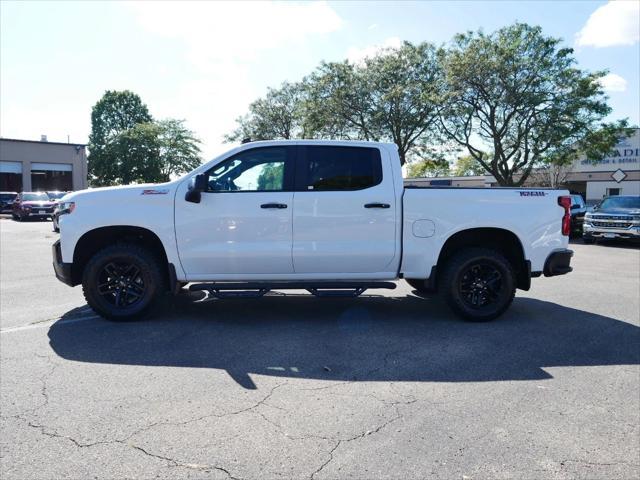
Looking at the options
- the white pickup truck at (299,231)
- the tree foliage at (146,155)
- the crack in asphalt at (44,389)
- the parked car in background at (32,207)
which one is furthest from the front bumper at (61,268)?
the tree foliage at (146,155)

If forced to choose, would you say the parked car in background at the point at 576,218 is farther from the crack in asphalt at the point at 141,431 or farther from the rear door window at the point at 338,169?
the crack in asphalt at the point at 141,431

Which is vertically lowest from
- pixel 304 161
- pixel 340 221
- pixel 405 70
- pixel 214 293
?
pixel 214 293

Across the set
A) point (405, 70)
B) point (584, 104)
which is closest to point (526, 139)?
point (584, 104)

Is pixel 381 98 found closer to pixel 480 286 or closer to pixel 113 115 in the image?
pixel 480 286

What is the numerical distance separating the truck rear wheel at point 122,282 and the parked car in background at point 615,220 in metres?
15.2

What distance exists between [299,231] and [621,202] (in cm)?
1558

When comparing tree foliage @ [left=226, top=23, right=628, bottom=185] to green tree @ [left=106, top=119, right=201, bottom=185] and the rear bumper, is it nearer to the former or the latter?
the rear bumper

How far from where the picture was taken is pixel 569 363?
439cm

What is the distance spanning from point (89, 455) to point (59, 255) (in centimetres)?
332

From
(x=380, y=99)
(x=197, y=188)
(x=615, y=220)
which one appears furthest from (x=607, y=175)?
(x=197, y=188)

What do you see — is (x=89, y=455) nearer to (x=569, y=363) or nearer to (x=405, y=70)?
(x=569, y=363)

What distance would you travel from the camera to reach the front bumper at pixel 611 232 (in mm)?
15211

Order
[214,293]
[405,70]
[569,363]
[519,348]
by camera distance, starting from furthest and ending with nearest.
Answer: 1. [405,70]
2. [214,293]
3. [519,348]
4. [569,363]

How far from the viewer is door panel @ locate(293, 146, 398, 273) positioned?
17.7 feet
